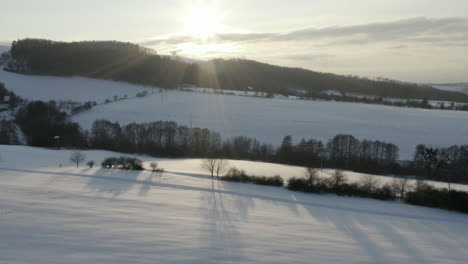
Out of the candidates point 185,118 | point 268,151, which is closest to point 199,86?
point 185,118

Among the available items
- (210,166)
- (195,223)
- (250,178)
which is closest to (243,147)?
(210,166)

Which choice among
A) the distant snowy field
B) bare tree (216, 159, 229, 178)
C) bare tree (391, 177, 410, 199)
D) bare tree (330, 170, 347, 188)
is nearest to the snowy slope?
the distant snowy field

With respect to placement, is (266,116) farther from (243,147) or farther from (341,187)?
(341,187)

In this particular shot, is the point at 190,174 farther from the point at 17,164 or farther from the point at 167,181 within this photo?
the point at 17,164

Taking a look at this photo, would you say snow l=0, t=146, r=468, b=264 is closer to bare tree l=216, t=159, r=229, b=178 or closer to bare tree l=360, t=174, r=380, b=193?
bare tree l=360, t=174, r=380, b=193

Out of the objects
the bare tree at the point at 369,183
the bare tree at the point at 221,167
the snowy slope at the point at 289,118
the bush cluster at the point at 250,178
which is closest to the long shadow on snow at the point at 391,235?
the bare tree at the point at 369,183

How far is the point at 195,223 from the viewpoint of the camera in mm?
11992

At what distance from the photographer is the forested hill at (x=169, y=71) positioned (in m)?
72.0

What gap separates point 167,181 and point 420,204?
51.6ft

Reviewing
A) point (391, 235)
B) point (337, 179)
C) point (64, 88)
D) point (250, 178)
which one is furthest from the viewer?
point (64, 88)

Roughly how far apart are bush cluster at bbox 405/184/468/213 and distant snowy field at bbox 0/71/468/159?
15.8 m

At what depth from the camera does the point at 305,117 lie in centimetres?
4562

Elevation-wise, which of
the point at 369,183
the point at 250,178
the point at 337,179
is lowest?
the point at 250,178

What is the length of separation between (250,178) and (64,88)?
5829cm
